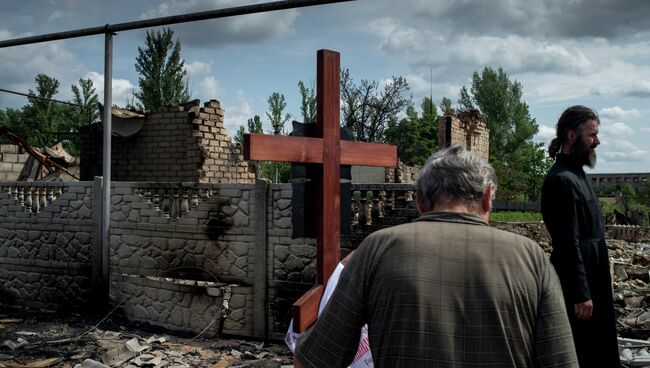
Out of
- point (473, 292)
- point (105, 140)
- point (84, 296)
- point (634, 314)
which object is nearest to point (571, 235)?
point (473, 292)

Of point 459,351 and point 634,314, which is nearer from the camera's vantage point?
point 459,351

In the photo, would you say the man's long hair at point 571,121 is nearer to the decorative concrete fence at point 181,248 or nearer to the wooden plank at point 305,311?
the wooden plank at point 305,311

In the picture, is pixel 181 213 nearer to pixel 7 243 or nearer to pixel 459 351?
pixel 7 243

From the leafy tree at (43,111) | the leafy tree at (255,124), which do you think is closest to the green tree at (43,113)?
the leafy tree at (43,111)

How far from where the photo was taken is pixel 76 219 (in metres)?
12.4

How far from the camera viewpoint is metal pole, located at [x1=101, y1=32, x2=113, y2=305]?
1126 cm

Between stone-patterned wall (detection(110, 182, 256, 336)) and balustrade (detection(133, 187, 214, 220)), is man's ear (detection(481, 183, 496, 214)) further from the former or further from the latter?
balustrade (detection(133, 187, 214, 220))

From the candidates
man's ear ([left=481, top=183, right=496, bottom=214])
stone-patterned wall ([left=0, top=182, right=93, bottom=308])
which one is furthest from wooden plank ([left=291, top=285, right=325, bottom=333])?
stone-patterned wall ([left=0, top=182, right=93, bottom=308])

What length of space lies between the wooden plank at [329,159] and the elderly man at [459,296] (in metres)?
1.89

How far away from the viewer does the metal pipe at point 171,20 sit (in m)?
8.34

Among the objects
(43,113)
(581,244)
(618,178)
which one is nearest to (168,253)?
(581,244)

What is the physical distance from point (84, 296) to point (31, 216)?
222cm

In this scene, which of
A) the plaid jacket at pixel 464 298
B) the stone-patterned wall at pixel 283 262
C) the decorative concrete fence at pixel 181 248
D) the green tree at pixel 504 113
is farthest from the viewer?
the green tree at pixel 504 113

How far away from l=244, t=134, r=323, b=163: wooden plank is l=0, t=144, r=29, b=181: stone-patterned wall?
18.9 m
